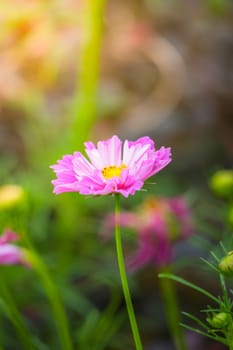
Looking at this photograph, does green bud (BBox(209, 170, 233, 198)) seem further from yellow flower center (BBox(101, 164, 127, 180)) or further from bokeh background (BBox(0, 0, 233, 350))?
yellow flower center (BBox(101, 164, 127, 180))

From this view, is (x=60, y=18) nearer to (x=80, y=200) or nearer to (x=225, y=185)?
(x=80, y=200)

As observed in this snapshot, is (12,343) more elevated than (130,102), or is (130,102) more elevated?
(130,102)

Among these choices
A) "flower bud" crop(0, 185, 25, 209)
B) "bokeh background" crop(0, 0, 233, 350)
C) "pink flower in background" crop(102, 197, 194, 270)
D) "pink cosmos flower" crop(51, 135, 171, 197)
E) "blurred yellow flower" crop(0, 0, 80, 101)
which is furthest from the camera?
"blurred yellow flower" crop(0, 0, 80, 101)

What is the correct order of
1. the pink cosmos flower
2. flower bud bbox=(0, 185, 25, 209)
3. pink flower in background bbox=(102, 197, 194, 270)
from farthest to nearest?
pink flower in background bbox=(102, 197, 194, 270) → flower bud bbox=(0, 185, 25, 209) → the pink cosmos flower

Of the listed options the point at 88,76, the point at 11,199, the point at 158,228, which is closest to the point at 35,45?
the point at 88,76

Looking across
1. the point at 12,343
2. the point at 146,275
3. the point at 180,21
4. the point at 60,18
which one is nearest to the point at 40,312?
the point at 12,343

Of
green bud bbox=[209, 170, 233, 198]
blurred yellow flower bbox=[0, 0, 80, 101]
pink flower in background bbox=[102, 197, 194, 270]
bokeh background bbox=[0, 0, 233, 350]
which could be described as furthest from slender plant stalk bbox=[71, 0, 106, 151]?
green bud bbox=[209, 170, 233, 198]

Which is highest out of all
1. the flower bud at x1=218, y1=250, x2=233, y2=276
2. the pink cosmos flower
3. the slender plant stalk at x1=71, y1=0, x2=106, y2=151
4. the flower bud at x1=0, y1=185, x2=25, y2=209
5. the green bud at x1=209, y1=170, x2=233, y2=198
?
the slender plant stalk at x1=71, y1=0, x2=106, y2=151
